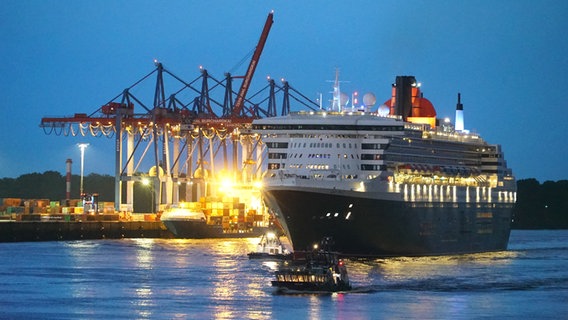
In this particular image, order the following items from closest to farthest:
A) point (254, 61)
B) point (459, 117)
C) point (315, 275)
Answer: point (315, 275) → point (459, 117) → point (254, 61)

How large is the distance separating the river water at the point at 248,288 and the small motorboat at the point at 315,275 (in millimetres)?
675

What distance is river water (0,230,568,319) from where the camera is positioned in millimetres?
62781

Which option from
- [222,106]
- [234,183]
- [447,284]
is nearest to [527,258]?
[447,284]

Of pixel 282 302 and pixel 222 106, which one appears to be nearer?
pixel 282 302

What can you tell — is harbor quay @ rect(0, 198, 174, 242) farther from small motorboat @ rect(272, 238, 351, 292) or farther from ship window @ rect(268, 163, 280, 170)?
small motorboat @ rect(272, 238, 351, 292)

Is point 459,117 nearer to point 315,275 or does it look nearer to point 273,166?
point 273,166

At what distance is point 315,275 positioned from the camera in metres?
68.9

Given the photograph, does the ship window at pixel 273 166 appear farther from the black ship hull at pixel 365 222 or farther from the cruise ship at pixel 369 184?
the black ship hull at pixel 365 222

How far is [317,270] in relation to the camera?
6881 centimetres

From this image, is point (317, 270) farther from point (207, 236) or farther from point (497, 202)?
point (207, 236)

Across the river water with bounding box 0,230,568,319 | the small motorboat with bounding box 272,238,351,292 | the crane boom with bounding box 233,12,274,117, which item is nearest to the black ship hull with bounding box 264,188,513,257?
the river water with bounding box 0,230,568,319

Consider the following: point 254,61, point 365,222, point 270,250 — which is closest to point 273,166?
point 270,250

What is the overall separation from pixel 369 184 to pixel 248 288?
19.7 meters

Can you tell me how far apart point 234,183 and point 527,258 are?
52.5m
